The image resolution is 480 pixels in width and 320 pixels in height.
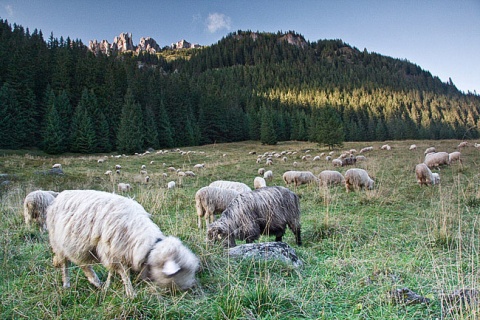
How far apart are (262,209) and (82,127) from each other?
46.3 metres

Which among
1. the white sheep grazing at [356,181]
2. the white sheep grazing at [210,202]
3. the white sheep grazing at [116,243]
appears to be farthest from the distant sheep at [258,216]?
the white sheep grazing at [356,181]

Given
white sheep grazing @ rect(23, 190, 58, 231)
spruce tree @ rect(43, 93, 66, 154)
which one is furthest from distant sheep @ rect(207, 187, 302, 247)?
spruce tree @ rect(43, 93, 66, 154)

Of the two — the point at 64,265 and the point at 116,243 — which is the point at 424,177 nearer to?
the point at 116,243

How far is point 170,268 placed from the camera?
273 cm

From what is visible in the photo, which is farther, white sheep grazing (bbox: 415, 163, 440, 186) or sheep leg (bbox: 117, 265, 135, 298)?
white sheep grazing (bbox: 415, 163, 440, 186)

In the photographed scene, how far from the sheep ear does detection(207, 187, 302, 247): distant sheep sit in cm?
217

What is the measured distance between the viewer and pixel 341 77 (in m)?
135

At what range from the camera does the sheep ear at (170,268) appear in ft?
8.93

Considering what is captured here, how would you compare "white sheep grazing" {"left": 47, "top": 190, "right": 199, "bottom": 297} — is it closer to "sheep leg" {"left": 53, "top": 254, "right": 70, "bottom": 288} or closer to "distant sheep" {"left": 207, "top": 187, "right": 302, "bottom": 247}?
"sheep leg" {"left": 53, "top": 254, "right": 70, "bottom": 288}

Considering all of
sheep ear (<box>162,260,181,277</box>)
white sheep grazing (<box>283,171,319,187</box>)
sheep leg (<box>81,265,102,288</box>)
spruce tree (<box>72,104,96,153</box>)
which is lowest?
white sheep grazing (<box>283,171,319,187</box>)

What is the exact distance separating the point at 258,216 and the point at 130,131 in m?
46.0

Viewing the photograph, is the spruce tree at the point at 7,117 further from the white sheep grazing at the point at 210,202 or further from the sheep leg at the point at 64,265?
the sheep leg at the point at 64,265

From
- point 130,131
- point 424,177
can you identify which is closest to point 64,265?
point 424,177

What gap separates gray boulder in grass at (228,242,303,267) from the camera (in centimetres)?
396
